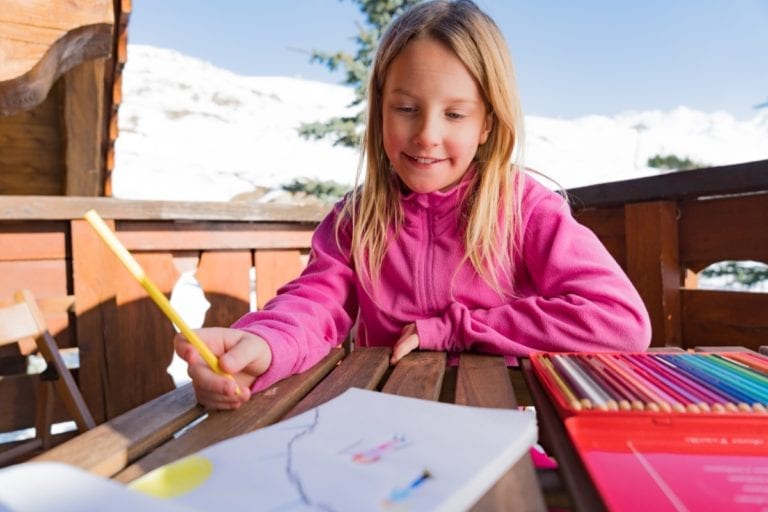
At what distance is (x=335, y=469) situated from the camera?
413 mm

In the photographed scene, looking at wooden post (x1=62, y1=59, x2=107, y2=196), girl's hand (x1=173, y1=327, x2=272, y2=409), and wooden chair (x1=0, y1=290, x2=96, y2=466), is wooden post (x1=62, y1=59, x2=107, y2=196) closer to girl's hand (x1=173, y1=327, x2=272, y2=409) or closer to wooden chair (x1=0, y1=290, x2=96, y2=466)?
wooden chair (x1=0, y1=290, x2=96, y2=466)

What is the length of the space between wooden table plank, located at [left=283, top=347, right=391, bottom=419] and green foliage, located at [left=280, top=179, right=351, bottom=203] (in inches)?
514

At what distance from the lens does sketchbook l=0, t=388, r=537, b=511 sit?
31 cm

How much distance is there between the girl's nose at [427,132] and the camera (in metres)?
1.14

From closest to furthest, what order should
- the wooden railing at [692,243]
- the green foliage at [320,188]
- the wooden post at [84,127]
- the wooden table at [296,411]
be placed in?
the wooden table at [296,411] → the wooden railing at [692,243] → the wooden post at [84,127] → the green foliage at [320,188]

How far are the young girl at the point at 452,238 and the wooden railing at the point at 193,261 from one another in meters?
0.66

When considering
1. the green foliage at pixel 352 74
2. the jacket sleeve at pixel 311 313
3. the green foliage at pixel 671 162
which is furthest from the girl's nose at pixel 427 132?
the green foliage at pixel 671 162

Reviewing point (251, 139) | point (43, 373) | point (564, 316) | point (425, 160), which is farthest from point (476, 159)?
point (251, 139)

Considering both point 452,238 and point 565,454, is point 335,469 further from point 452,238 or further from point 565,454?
point 452,238

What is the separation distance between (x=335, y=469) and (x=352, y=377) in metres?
0.34

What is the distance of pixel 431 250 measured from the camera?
127 cm

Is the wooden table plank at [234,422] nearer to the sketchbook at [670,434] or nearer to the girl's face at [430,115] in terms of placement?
the sketchbook at [670,434]

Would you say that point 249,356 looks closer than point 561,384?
No

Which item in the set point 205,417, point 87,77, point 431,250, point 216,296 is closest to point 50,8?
point 216,296
